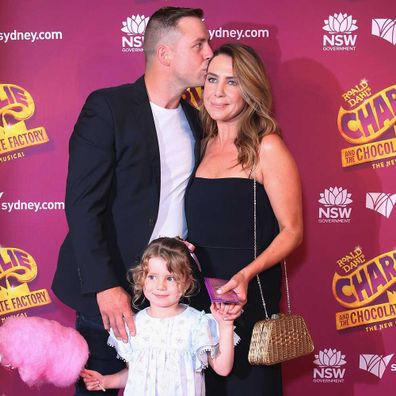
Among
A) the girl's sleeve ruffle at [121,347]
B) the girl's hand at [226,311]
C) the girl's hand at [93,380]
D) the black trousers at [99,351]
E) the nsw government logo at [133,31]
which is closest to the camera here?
the girl's hand at [226,311]

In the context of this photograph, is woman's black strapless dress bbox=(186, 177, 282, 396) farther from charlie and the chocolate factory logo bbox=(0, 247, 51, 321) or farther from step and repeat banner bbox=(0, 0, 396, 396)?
charlie and the chocolate factory logo bbox=(0, 247, 51, 321)

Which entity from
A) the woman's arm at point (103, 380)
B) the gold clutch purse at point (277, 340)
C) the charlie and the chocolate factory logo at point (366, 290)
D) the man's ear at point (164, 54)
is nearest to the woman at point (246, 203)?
the gold clutch purse at point (277, 340)

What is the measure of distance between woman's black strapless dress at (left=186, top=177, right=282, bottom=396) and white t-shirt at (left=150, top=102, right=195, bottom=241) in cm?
12

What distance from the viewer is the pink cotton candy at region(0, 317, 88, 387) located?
2.59 meters

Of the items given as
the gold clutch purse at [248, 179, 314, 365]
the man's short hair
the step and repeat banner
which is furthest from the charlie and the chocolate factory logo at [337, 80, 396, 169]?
the gold clutch purse at [248, 179, 314, 365]

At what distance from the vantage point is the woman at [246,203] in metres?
2.86

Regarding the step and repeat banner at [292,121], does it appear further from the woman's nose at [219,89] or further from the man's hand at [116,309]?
the man's hand at [116,309]

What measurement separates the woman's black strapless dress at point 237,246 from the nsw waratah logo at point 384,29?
4.31ft

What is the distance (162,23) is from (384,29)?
48.0 inches

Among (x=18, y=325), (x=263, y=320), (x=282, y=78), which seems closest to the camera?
(x=18, y=325)

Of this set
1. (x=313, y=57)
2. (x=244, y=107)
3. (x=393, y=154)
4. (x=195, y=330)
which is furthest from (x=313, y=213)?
(x=195, y=330)

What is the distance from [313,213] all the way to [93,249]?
4.70 feet

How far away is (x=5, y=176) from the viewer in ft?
12.3

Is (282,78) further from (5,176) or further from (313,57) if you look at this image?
(5,176)
